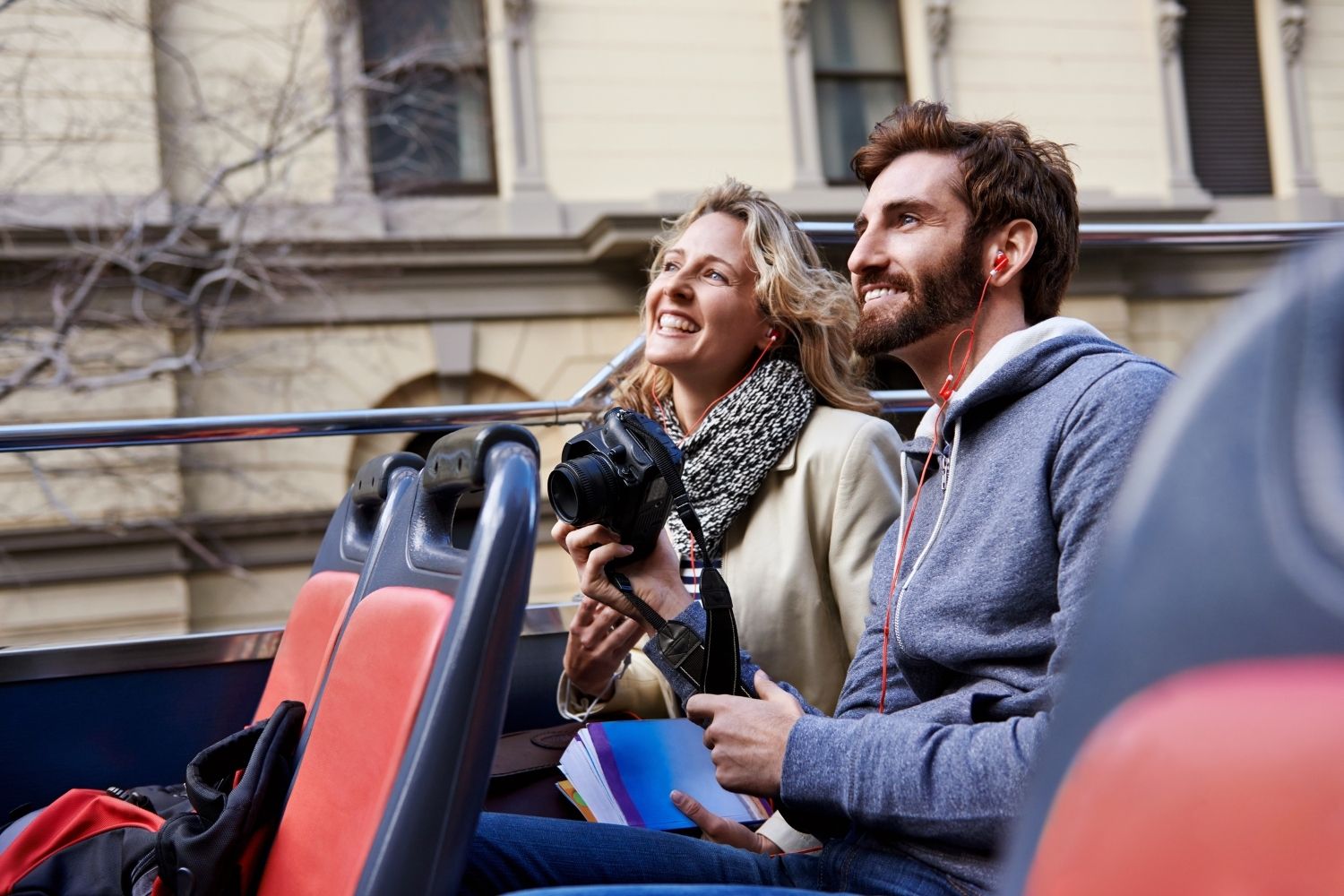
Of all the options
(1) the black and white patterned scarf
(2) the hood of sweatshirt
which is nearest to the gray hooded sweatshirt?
(2) the hood of sweatshirt

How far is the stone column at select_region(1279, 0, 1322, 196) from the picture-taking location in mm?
10039

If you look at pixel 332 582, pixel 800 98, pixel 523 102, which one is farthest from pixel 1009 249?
pixel 800 98

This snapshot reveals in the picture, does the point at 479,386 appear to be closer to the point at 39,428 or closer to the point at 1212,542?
the point at 39,428

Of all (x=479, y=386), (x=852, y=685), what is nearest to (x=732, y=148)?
(x=479, y=386)

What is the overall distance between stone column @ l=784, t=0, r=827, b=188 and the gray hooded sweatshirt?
25.2 ft

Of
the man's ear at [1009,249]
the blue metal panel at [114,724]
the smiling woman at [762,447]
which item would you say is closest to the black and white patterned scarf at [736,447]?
the smiling woman at [762,447]

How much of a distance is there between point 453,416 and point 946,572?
1464 mm

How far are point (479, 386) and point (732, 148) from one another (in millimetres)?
2508

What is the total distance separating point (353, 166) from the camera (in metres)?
7.84

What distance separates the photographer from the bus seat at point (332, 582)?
164cm

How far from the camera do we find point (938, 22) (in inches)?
360

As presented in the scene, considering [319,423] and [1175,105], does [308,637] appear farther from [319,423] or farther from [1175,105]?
[1175,105]

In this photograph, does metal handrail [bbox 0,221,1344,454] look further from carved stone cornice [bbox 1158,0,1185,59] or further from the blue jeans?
carved stone cornice [bbox 1158,0,1185,59]

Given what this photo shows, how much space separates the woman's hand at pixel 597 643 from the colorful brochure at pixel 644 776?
17cm
